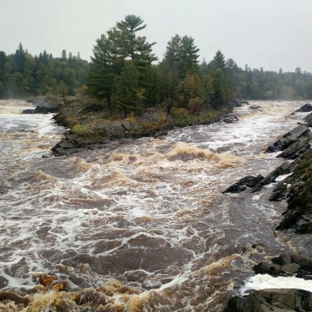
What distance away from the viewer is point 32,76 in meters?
121

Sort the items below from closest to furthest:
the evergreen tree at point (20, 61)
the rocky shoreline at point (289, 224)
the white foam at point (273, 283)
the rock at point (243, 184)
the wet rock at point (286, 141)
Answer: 1. the rocky shoreline at point (289, 224)
2. the white foam at point (273, 283)
3. the rock at point (243, 184)
4. the wet rock at point (286, 141)
5. the evergreen tree at point (20, 61)

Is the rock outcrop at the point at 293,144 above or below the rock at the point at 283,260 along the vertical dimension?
above

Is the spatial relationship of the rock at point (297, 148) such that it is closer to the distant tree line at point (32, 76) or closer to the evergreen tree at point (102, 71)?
the evergreen tree at point (102, 71)

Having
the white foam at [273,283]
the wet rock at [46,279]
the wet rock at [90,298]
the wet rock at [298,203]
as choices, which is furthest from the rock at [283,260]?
the wet rock at [46,279]

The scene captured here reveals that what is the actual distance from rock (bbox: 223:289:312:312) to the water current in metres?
1.18

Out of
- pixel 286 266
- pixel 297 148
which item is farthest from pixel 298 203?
pixel 297 148

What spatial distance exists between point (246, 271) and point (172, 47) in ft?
169

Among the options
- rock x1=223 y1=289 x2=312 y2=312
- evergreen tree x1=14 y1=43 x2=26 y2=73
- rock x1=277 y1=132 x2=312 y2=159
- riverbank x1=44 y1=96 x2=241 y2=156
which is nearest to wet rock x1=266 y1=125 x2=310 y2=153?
rock x1=277 y1=132 x2=312 y2=159

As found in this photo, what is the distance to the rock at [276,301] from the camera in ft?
25.5

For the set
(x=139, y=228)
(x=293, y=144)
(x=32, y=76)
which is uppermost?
(x=32, y=76)

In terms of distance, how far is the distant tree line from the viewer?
10581cm

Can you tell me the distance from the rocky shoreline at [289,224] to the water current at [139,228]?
2.08ft

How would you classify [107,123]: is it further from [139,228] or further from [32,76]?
[32,76]

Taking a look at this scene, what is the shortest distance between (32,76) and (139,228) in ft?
398
